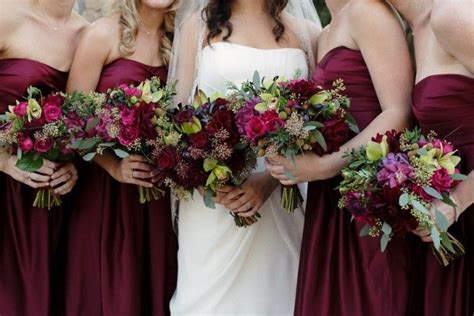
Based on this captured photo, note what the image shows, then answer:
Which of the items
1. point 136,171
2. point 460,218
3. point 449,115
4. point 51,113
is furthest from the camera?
point 136,171

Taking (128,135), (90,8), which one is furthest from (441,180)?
(90,8)

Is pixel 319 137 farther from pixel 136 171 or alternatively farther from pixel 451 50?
pixel 136 171

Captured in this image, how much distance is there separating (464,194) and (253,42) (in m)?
1.45

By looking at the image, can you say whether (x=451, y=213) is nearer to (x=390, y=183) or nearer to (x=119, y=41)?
(x=390, y=183)

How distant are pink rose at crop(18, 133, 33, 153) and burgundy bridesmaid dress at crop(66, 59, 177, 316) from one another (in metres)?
0.54

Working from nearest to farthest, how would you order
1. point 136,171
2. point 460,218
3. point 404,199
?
point 404,199 < point 460,218 < point 136,171

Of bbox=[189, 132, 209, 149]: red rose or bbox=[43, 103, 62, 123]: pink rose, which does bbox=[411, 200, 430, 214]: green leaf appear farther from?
bbox=[43, 103, 62, 123]: pink rose

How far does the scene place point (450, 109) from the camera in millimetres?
3148

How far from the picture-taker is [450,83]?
3.13 m

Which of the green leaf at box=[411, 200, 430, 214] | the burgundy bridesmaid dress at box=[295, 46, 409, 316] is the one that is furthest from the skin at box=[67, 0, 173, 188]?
the green leaf at box=[411, 200, 430, 214]

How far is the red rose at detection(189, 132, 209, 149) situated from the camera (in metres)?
3.28

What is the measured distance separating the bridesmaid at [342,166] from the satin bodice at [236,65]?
0.31 m

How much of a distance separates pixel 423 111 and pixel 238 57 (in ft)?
3.49

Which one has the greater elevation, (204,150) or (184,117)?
(184,117)
